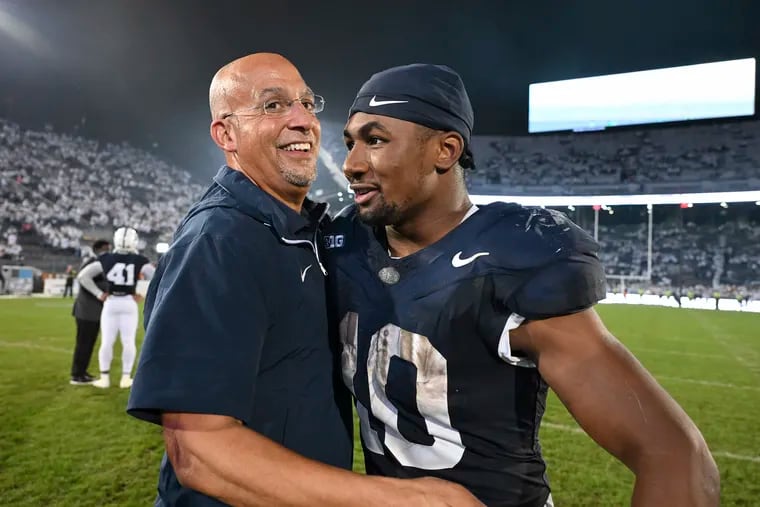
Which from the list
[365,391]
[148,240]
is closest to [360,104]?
[365,391]

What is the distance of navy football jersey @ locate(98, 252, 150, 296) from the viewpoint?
694cm

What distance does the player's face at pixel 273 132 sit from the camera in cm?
181

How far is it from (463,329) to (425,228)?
14.7 inches

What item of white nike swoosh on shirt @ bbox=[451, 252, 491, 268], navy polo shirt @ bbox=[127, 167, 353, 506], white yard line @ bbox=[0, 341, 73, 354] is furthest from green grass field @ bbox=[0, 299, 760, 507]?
white nike swoosh on shirt @ bbox=[451, 252, 491, 268]

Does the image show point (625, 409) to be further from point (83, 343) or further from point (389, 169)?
point (83, 343)

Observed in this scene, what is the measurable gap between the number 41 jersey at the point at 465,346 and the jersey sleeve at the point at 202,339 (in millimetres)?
418

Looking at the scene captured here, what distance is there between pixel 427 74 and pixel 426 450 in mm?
1105

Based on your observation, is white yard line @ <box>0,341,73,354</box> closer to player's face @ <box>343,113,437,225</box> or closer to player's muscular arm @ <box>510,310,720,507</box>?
player's face @ <box>343,113,437,225</box>

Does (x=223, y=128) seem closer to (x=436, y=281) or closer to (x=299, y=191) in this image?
(x=299, y=191)

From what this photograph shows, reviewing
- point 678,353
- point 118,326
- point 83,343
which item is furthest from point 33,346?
point 678,353

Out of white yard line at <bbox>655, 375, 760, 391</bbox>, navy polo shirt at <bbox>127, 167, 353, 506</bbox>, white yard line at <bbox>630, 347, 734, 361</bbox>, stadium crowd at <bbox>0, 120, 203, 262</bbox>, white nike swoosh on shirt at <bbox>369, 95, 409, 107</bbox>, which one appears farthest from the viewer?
stadium crowd at <bbox>0, 120, 203, 262</bbox>

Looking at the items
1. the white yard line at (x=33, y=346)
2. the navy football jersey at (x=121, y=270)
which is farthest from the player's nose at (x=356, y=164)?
the white yard line at (x=33, y=346)

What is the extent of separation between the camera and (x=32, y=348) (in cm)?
959

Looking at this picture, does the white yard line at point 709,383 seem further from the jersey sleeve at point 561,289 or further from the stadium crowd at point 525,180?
the stadium crowd at point 525,180
